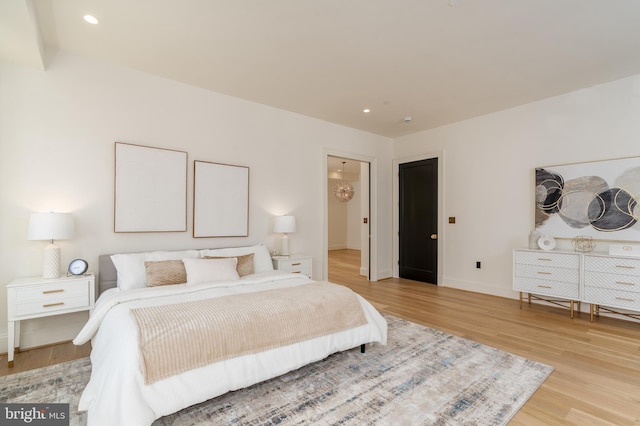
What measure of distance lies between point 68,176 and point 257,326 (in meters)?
2.60

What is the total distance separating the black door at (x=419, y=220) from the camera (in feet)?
18.3

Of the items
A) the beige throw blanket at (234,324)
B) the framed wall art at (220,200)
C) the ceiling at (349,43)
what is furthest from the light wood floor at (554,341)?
the ceiling at (349,43)

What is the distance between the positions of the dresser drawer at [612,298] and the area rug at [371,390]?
1.71 m

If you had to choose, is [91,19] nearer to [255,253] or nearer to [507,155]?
[255,253]

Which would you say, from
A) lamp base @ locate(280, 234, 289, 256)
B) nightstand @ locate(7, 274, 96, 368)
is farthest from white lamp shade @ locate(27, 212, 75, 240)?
lamp base @ locate(280, 234, 289, 256)

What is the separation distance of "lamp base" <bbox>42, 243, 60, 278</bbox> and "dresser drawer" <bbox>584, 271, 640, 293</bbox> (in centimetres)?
570

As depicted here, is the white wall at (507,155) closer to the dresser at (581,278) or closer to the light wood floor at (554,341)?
the dresser at (581,278)

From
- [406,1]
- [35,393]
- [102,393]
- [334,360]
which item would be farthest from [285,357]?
[406,1]

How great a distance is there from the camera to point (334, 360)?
266 cm

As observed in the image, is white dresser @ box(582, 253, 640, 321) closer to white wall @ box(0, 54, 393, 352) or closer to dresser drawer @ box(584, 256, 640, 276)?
dresser drawer @ box(584, 256, 640, 276)

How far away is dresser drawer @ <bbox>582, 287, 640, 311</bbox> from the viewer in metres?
3.30

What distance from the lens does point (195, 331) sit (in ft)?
6.31

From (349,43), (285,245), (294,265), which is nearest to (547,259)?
(294,265)

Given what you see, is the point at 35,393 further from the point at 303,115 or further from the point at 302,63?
the point at 303,115
